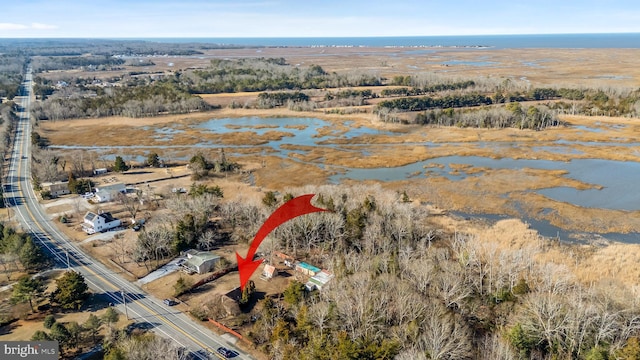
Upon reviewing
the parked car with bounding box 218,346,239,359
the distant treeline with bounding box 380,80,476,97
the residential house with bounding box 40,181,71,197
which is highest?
the distant treeline with bounding box 380,80,476,97

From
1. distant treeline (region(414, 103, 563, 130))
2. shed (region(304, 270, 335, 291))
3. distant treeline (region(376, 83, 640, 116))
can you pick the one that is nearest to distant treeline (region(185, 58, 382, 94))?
distant treeline (region(376, 83, 640, 116))

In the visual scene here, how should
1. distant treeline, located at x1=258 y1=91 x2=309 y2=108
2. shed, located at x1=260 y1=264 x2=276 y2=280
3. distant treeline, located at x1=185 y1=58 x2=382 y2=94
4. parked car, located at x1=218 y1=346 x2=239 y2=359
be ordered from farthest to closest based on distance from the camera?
distant treeline, located at x1=185 y1=58 x2=382 y2=94 → distant treeline, located at x1=258 y1=91 x2=309 y2=108 → shed, located at x1=260 y1=264 x2=276 y2=280 → parked car, located at x1=218 y1=346 x2=239 y2=359

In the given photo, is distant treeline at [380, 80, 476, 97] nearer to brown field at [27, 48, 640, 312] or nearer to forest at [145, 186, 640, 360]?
brown field at [27, 48, 640, 312]

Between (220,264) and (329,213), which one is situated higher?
(329,213)

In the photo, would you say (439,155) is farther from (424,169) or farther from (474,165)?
(424,169)

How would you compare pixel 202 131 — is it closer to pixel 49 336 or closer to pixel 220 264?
pixel 220 264

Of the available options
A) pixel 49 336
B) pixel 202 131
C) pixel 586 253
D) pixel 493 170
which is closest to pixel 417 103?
pixel 493 170
